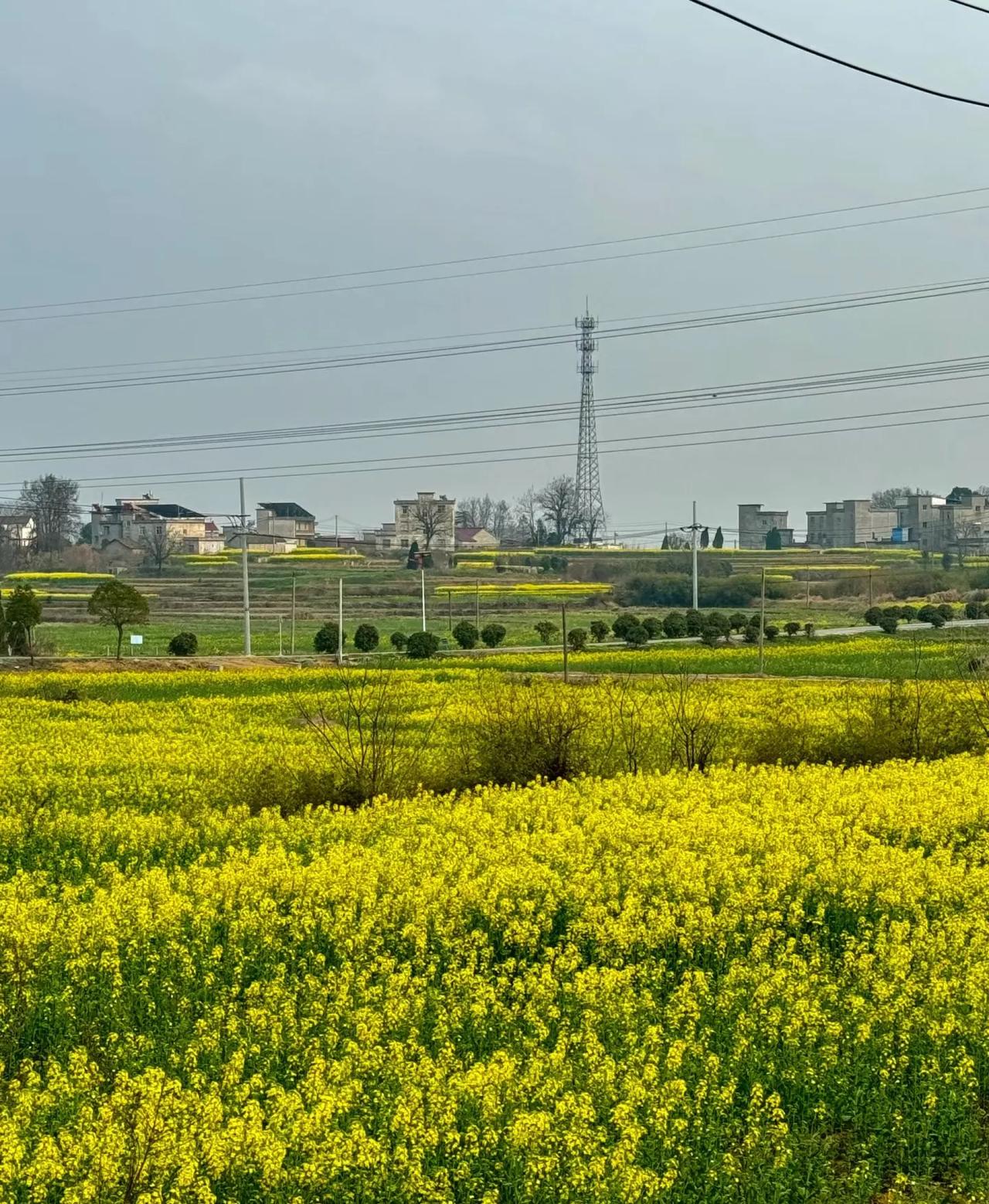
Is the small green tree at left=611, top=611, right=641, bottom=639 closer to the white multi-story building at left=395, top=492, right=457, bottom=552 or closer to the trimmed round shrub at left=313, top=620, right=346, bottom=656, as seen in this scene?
the trimmed round shrub at left=313, top=620, right=346, bottom=656

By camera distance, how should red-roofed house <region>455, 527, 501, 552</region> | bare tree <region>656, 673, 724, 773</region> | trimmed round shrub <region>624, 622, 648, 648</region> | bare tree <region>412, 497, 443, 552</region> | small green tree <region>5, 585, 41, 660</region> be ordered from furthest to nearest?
red-roofed house <region>455, 527, 501, 552</region>, bare tree <region>412, 497, 443, 552</region>, trimmed round shrub <region>624, 622, 648, 648</region>, small green tree <region>5, 585, 41, 660</region>, bare tree <region>656, 673, 724, 773</region>

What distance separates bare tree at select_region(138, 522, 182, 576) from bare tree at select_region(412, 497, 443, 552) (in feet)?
73.7

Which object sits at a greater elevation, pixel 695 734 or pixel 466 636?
pixel 695 734

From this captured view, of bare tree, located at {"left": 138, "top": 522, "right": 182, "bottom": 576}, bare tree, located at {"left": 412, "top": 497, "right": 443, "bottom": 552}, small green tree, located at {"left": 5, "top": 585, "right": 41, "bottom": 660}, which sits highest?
bare tree, located at {"left": 412, "top": 497, "right": 443, "bottom": 552}

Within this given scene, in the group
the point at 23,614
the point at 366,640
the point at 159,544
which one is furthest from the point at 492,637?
the point at 159,544

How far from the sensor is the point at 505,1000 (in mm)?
9156

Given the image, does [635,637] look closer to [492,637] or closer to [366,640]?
[492,637]

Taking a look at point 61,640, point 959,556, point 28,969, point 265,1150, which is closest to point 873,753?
point 28,969

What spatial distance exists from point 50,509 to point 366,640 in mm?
70425

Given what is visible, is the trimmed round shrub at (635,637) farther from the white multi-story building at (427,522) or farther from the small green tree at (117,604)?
the white multi-story building at (427,522)

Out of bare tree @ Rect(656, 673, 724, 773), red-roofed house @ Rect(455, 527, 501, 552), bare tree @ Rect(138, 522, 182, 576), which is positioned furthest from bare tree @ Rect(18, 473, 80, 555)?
bare tree @ Rect(656, 673, 724, 773)

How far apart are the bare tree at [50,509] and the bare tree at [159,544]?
6.61m

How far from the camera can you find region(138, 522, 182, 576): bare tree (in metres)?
110

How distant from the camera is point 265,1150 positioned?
6.07 m
